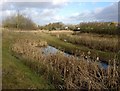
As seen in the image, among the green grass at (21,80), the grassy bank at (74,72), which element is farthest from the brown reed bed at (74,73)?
the green grass at (21,80)

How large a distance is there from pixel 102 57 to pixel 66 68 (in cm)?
1038

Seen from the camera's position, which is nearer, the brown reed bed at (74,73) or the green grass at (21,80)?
the brown reed bed at (74,73)

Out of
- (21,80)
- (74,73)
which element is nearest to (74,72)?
(74,73)

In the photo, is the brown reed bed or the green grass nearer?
the brown reed bed

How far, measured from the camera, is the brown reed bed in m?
12.0

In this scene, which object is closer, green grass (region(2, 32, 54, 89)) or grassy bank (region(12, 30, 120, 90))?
grassy bank (region(12, 30, 120, 90))

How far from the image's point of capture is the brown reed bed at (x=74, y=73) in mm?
11970

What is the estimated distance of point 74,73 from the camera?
1379cm

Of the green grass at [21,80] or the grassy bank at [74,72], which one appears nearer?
the grassy bank at [74,72]

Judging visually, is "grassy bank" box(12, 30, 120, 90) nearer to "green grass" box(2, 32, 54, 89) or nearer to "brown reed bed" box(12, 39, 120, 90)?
"brown reed bed" box(12, 39, 120, 90)

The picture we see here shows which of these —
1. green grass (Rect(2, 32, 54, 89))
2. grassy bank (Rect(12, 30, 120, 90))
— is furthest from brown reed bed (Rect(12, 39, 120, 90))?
green grass (Rect(2, 32, 54, 89))

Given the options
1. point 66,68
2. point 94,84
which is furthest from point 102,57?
point 94,84

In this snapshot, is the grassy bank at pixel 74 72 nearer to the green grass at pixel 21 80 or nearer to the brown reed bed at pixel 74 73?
the brown reed bed at pixel 74 73

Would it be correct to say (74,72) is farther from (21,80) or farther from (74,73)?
(21,80)
